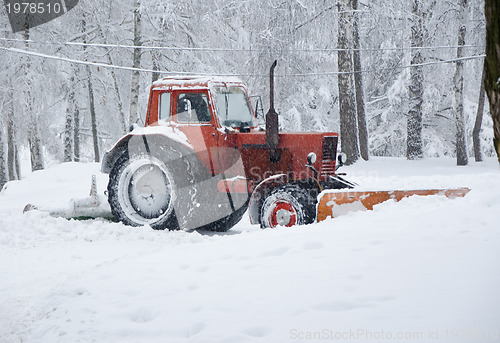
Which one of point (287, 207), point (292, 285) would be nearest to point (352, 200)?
point (287, 207)

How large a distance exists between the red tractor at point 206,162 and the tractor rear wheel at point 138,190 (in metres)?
0.02

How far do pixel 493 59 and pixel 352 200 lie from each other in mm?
4028

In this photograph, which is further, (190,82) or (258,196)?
(190,82)

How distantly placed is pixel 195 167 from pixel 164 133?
2.27 ft

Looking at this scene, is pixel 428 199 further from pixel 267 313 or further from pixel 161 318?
pixel 161 318

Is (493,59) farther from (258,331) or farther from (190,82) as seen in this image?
(190,82)

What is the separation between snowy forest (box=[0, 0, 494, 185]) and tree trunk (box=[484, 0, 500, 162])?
29.3ft

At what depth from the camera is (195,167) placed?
300 inches

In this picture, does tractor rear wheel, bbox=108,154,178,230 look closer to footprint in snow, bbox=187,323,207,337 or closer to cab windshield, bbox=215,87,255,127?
cab windshield, bbox=215,87,255,127

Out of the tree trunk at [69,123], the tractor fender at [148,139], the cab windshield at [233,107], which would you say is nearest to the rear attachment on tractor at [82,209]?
the tractor fender at [148,139]

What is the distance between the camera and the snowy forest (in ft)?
48.5

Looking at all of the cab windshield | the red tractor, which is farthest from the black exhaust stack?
the cab windshield

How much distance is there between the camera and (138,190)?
318 inches

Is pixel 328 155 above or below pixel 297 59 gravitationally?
below
